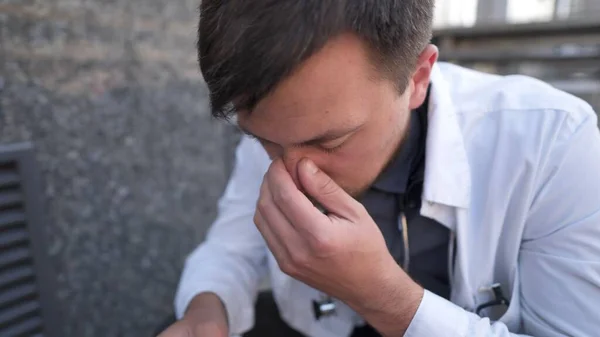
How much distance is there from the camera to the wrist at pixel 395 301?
0.97m

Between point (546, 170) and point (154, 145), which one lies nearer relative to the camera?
point (546, 170)

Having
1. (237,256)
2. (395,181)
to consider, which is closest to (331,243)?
(395,181)

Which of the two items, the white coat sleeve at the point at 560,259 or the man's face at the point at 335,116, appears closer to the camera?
the man's face at the point at 335,116

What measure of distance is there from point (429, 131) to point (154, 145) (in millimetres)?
1118

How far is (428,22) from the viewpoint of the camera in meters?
1.03

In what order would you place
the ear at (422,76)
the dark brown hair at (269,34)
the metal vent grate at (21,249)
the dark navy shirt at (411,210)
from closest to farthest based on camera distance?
the dark brown hair at (269,34), the ear at (422,76), the dark navy shirt at (411,210), the metal vent grate at (21,249)

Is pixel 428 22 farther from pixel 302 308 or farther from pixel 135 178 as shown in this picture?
pixel 135 178

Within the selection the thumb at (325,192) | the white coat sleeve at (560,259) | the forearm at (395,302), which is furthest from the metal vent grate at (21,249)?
the white coat sleeve at (560,259)

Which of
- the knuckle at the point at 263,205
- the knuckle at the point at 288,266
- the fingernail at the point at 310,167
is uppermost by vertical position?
the fingernail at the point at 310,167

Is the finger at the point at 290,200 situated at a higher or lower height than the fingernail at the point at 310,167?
lower

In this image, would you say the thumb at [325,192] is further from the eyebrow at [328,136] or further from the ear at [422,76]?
the ear at [422,76]

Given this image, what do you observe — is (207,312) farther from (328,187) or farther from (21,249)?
(21,249)

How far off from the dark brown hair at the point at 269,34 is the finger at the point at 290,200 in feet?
0.50

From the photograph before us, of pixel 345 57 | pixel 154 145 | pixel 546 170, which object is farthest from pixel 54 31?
pixel 546 170
